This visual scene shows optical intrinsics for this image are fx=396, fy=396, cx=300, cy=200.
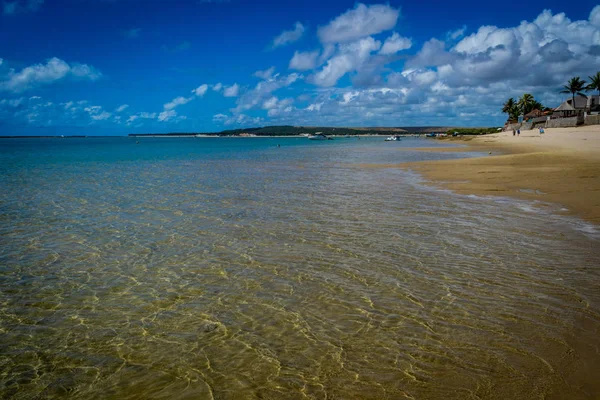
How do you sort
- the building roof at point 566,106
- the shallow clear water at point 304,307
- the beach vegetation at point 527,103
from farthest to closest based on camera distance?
the beach vegetation at point 527,103, the building roof at point 566,106, the shallow clear water at point 304,307

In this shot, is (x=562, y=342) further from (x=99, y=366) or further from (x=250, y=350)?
(x=99, y=366)

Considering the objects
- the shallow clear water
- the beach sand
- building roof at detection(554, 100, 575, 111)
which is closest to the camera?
the shallow clear water

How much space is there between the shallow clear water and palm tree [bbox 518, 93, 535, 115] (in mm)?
141084

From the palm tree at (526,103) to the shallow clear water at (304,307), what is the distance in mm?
141084

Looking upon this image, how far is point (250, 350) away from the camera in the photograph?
5.64 m

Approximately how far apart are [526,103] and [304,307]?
152 m

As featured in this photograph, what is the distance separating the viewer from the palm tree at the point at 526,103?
133 meters

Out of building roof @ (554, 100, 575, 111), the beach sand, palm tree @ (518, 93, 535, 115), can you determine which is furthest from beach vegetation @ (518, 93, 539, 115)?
the beach sand

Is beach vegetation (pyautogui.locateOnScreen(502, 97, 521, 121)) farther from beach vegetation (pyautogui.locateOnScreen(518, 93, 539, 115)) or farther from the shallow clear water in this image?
the shallow clear water

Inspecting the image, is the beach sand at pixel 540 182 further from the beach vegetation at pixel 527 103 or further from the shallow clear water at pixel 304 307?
the beach vegetation at pixel 527 103

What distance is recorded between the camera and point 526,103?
13388 cm

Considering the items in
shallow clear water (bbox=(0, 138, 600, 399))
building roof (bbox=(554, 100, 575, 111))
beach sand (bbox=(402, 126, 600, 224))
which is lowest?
shallow clear water (bbox=(0, 138, 600, 399))

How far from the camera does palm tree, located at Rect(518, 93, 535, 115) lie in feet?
436

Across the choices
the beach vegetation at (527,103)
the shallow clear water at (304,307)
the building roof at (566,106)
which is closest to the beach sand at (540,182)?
the shallow clear water at (304,307)
